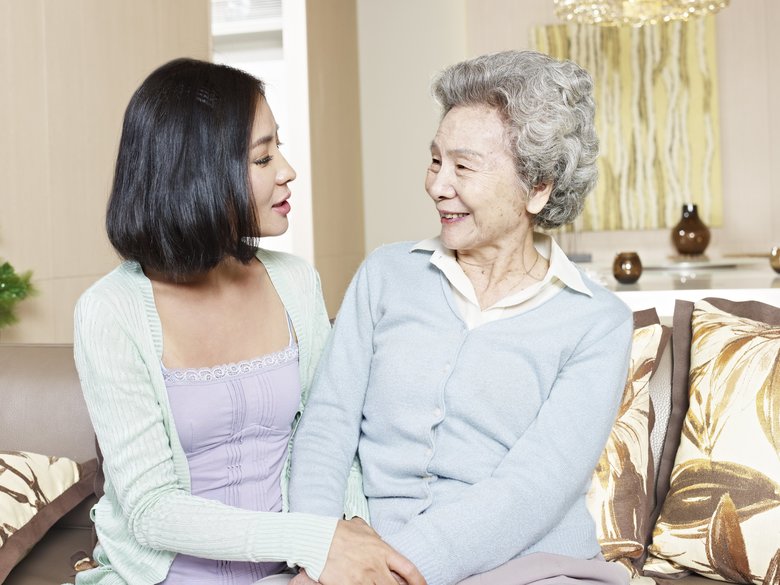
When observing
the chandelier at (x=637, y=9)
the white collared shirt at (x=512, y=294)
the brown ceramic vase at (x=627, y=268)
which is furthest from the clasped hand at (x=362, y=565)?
the chandelier at (x=637, y=9)

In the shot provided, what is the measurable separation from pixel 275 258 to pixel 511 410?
1.82 feet

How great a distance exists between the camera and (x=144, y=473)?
4.68 feet

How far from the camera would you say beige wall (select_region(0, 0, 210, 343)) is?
3.17 m

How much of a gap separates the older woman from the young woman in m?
0.10

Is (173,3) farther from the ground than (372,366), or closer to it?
farther from the ground

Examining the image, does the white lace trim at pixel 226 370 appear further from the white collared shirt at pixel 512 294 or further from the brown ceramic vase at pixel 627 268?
the brown ceramic vase at pixel 627 268

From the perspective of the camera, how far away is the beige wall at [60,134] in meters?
3.17

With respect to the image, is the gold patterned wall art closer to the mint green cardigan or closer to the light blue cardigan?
the light blue cardigan

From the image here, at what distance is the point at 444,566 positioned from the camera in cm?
138

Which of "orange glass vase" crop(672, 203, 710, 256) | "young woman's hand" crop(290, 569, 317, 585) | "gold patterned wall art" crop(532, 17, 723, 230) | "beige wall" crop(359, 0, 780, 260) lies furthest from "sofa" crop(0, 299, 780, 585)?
"beige wall" crop(359, 0, 780, 260)

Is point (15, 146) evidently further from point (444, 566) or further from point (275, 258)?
point (444, 566)

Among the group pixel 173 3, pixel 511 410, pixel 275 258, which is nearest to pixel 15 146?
pixel 173 3

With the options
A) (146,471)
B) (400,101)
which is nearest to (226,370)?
(146,471)

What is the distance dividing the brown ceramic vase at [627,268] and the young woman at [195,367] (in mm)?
1899
